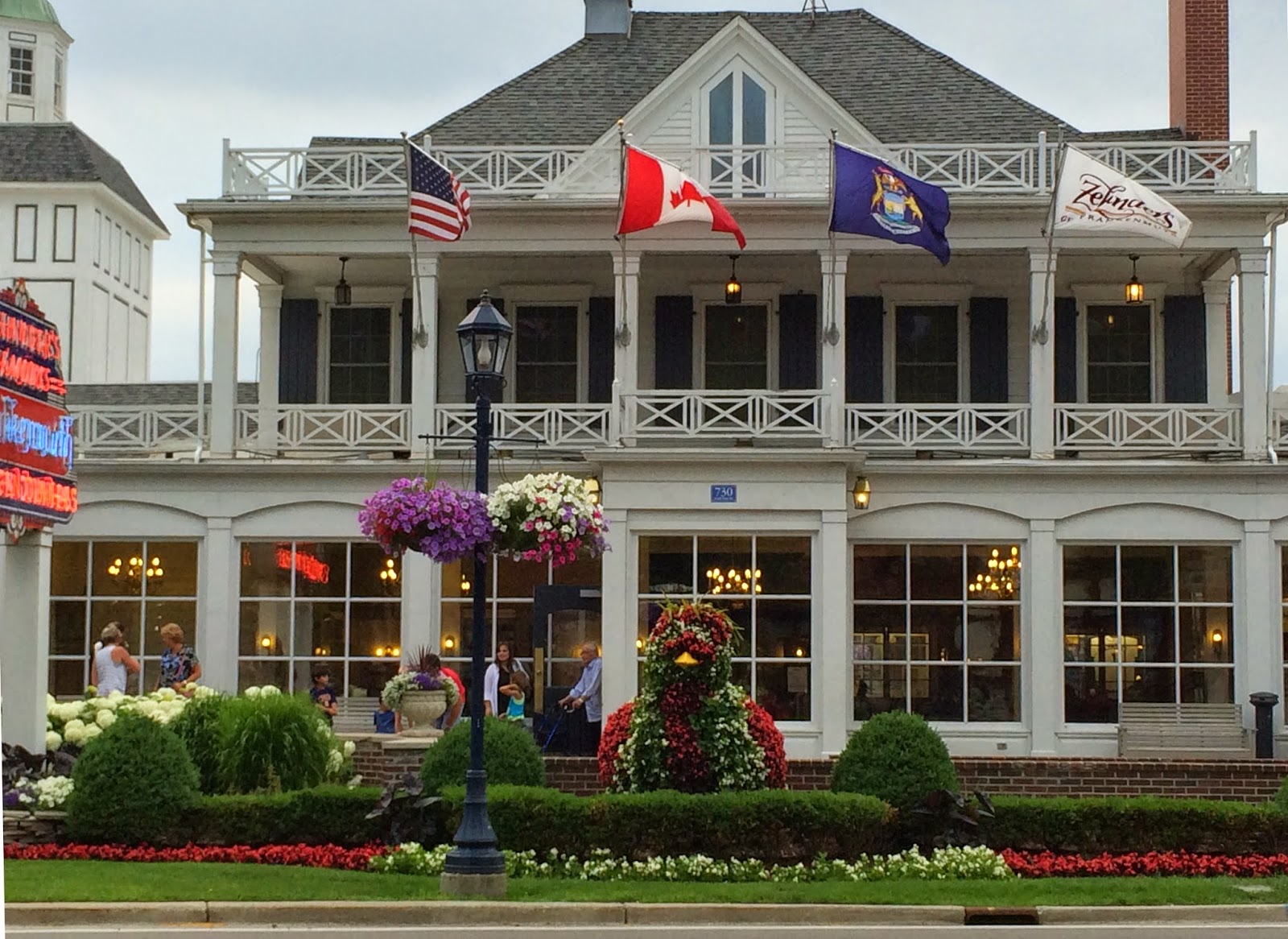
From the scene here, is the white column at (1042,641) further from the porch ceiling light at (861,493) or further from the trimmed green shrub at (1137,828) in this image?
the trimmed green shrub at (1137,828)

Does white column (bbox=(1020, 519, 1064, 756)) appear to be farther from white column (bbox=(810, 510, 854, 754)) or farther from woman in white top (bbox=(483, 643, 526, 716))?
woman in white top (bbox=(483, 643, 526, 716))

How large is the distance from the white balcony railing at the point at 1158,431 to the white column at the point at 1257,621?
1.33 metres

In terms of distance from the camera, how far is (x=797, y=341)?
2973cm

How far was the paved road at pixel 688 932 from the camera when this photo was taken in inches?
518

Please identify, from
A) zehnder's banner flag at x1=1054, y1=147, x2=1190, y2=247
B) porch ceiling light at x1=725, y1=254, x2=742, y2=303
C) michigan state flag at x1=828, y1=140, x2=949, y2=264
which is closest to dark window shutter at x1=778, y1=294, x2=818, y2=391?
porch ceiling light at x1=725, y1=254, x2=742, y2=303

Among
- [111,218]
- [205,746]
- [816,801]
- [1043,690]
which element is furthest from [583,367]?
[111,218]

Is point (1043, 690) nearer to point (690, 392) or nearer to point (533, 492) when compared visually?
point (690, 392)

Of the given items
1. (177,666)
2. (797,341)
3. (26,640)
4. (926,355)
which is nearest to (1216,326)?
(926,355)

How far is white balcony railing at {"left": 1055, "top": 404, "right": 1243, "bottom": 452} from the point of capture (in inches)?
1086

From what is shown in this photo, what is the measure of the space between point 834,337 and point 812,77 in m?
5.78

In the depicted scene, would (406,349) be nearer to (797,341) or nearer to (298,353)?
(298,353)

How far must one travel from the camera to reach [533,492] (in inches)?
644

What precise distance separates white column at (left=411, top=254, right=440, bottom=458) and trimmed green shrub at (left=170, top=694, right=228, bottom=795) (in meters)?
9.13

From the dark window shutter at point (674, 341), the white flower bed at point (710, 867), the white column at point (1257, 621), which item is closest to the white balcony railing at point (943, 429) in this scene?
the dark window shutter at point (674, 341)
